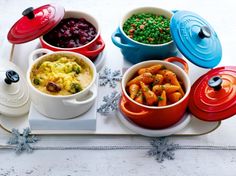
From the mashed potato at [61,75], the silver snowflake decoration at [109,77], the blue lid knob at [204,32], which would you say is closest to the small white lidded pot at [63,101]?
the mashed potato at [61,75]

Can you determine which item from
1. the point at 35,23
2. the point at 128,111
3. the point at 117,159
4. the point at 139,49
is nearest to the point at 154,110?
the point at 128,111

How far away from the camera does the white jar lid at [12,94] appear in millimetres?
1367

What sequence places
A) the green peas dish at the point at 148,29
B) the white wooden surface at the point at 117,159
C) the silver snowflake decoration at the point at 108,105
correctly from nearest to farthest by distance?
the white wooden surface at the point at 117,159, the silver snowflake decoration at the point at 108,105, the green peas dish at the point at 148,29

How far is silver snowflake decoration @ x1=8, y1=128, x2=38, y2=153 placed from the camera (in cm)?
134

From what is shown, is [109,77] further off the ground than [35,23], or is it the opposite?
[35,23]

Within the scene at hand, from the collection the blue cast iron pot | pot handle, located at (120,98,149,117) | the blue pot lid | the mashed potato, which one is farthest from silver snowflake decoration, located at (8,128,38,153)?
the blue pot lid

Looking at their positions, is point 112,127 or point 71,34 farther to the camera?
point 71,34

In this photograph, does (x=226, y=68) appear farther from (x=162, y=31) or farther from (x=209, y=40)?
(x=162, y=31)

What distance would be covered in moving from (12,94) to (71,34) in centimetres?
30

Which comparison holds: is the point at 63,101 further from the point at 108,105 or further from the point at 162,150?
the point at 162,150

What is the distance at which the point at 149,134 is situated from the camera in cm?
136

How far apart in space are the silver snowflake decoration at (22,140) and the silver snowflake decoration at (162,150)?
36 cm

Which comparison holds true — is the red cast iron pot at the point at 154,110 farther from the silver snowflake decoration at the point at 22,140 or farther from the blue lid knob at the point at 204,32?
the silver snowflake decoration at the point at 22,140

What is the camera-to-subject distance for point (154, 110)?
4.28 feet
